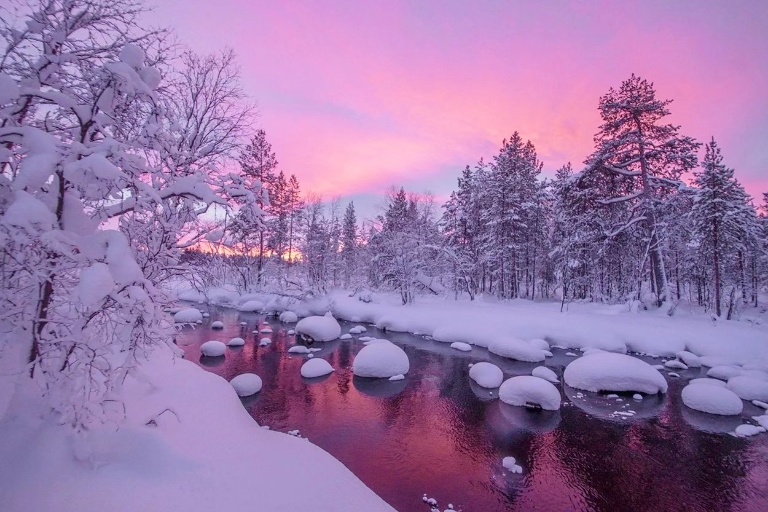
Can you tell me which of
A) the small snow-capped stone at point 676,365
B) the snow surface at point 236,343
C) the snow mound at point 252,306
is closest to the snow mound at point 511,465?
the small snow-capped stone at point 676,365

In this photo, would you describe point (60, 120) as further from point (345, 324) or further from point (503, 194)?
point (503, 194)

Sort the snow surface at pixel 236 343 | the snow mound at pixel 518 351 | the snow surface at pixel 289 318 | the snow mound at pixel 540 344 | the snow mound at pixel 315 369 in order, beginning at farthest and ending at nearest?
the snow surface at pixel 289 318 → the snow mound at pixel 540 344 → the snow surface at pixel 236 343 → the snow mound at pixel 518 351 → the snow mound at pixel 315 369

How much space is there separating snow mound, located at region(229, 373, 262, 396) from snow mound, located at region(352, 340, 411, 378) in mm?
3905

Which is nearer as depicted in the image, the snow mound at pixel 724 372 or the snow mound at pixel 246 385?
the snow mound at pixel 246 385

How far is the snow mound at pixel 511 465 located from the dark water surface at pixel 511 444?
5.6 inches

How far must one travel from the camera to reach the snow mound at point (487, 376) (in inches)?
531

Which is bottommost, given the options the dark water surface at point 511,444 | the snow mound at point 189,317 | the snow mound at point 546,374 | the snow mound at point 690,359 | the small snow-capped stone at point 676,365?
the dark water surface at point 511,444

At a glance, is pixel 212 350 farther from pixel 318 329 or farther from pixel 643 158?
pixel 643 158

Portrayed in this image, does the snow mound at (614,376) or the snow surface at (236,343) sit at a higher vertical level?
the snow mound at (614,376)

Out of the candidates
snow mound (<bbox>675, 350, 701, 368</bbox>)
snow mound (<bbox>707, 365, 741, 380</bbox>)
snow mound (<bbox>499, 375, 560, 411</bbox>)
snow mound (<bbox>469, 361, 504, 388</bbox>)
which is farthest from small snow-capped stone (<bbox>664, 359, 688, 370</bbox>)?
snow mound (<bbox>469, 361, 504, 388</bbox>)

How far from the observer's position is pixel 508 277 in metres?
38.8

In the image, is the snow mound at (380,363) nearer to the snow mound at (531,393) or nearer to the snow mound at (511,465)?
the snow mound at (531,393)

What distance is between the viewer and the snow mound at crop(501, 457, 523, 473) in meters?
8.22

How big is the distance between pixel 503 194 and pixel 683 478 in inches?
1073
